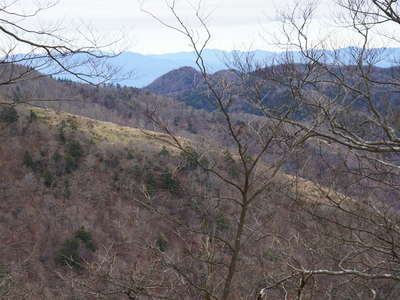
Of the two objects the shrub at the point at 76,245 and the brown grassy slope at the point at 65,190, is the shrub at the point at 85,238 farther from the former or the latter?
the brown grassy slope at the point at 65,190

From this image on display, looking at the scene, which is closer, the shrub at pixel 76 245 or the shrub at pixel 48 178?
the shrub at pixel 76 245

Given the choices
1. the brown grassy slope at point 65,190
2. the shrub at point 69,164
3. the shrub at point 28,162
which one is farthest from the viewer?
the shrub at point 69,164

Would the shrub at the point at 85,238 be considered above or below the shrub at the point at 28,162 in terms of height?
below

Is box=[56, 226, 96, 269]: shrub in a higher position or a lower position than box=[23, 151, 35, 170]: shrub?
lower

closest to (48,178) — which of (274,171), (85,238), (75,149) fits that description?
(75,149)

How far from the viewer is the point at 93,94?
266ft

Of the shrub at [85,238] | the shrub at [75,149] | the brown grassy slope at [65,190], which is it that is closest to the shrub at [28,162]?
the brown grassy slope at [65,190]

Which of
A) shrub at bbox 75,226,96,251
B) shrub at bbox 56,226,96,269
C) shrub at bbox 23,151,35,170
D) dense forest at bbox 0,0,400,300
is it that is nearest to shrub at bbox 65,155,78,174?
shrub at bbox 23,151,35,170

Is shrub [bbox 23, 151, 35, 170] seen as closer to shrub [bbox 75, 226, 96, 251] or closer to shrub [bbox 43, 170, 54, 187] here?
shrub [bbox 43, 170, 54, 187]

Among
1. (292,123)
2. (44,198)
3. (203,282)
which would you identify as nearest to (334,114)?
(292,123)

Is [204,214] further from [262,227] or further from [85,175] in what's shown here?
[85,175]

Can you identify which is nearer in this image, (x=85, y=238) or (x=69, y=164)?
(x=85, y=238)

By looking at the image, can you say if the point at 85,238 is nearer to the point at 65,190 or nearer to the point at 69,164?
the point at 65,190

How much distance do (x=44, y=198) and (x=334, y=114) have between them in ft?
113
